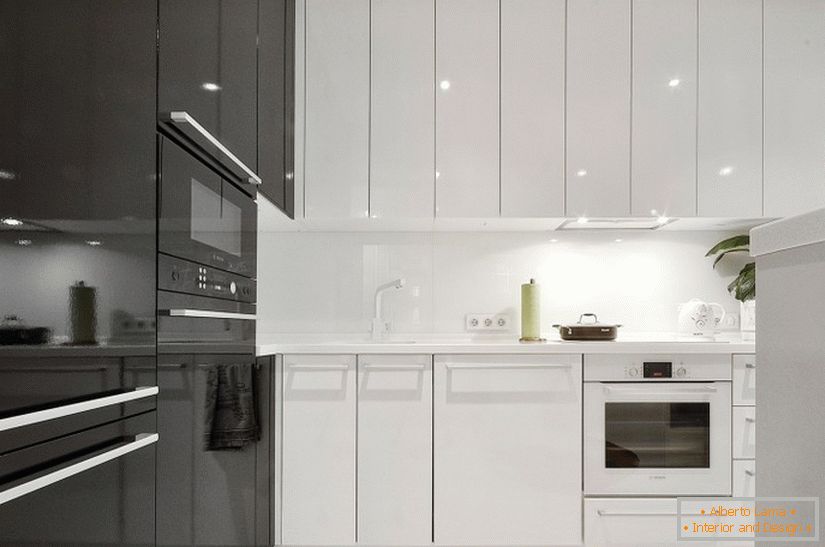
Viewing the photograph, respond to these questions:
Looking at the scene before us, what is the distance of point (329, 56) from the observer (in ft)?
9.66

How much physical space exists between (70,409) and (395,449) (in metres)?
1.77

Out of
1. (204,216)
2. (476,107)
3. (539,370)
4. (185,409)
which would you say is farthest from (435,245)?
(185,409)

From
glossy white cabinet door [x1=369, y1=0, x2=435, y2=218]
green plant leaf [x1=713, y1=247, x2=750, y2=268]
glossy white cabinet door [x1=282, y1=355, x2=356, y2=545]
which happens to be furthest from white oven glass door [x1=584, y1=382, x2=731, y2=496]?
glossy white cabinet door [x1=369, y1=0, x2=435, y2=218]

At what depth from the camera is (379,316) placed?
10.5 feet

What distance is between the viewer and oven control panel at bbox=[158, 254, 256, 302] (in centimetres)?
149

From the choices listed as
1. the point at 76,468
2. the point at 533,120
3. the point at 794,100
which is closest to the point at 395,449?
the point at 533,120

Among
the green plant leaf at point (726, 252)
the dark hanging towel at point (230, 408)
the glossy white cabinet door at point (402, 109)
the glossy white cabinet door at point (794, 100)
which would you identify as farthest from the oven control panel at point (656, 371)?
the dark hanging towel at point (230, 408)

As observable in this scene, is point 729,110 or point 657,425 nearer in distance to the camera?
point 657,425

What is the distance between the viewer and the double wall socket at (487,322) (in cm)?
327

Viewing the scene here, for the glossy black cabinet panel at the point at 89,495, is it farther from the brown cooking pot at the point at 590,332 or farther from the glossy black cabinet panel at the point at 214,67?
the brown cooking pot at the point at 590,332

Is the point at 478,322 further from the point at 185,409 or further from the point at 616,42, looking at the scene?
the point at 185,409

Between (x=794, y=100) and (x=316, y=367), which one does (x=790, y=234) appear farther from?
(x=794, y=100)

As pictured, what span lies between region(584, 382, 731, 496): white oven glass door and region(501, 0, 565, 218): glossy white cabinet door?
91 centimetres

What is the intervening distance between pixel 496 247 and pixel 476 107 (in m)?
0.75
